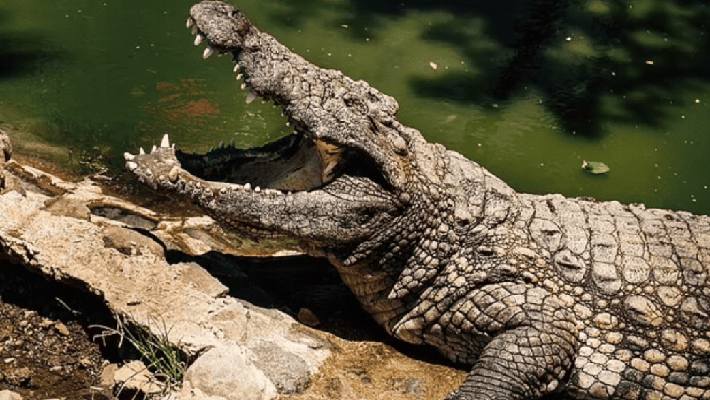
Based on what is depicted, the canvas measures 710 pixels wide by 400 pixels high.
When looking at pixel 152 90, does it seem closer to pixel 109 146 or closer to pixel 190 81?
pixel 190 81

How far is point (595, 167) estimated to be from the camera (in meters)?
7.51

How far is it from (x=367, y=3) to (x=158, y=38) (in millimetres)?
2067

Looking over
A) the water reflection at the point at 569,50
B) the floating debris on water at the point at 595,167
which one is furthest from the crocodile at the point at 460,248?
the water reflection at the point at 569,50

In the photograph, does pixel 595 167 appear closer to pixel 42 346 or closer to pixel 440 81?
pixel 440 81

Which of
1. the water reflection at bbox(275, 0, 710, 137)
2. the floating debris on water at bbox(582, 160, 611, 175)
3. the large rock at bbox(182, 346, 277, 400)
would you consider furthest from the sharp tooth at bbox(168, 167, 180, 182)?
the floating debris on water at bbox(582, 160, 611, 175)

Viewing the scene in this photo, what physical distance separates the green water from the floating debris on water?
7cm

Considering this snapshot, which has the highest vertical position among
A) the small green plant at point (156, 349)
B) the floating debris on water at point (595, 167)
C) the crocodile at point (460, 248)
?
the crocodile at point (460, 248)

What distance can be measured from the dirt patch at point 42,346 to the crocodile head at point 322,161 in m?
0.85

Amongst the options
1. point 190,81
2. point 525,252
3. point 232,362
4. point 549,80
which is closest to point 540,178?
point 549,80

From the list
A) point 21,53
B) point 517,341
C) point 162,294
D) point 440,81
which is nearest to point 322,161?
point 162,294

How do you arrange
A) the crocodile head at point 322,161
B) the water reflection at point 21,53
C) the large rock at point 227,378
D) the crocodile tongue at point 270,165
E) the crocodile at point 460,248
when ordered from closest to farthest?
the large rock at point 227,378, the crocodile at point 460,248, the crocodile head at point 322,161, the crocodile tongue at point 270,165, the water reflection at point 21,53

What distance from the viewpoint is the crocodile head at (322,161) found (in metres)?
5.13

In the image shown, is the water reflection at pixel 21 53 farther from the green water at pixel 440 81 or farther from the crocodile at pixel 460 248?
the crocodile at pixel 460 248

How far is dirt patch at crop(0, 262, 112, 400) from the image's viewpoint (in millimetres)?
4805
